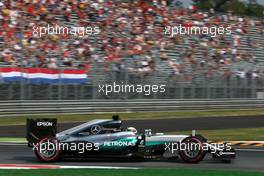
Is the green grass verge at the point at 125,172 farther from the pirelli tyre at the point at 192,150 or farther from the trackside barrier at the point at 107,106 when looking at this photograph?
the trackside barrier at the point at 107,106

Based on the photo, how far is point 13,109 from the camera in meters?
19.9

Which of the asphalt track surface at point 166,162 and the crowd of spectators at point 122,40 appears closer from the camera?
the asphalt track surface at point 166,162

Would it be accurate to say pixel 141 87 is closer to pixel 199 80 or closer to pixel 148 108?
pixel 148 108

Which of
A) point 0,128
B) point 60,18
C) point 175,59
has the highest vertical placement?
point 60,18

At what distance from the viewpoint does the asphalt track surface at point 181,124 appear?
16.8 m

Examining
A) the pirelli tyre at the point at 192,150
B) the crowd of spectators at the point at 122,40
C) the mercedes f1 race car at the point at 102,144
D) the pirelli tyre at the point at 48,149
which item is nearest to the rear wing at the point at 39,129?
the mercedes f1 race car at the point at 102,144

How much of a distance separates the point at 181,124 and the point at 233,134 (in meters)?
3.04

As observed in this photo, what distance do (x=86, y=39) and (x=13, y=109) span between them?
13.9 ft

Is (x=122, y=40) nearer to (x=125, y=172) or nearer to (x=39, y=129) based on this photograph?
(x=39, y=129)

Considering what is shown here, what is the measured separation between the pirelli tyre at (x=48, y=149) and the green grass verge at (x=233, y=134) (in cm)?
429

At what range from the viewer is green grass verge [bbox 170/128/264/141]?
15.1 meters

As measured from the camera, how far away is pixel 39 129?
10227 millimetres

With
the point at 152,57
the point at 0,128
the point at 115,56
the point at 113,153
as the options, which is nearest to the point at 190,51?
the point at 152,57

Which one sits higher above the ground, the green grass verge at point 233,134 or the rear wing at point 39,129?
the rear wing at point 39,129
